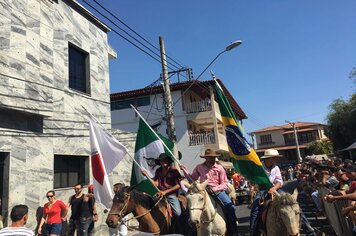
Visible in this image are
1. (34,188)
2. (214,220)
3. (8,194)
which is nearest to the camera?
(214,220)

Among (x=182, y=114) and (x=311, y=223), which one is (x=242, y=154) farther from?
(x=182, y=114)

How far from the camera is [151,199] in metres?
6.44

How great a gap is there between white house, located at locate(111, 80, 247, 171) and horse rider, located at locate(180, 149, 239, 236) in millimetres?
20909

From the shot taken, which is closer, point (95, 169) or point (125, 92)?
point (95, 169)

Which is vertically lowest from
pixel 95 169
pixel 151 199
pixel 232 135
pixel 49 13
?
pixel 151 199

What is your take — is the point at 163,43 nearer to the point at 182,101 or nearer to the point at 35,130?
the point at 35,130

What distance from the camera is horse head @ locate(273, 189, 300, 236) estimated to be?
4898 millimetres

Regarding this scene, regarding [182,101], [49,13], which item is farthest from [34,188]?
[182,101]

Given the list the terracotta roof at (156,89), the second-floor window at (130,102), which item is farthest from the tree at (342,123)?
the second-floor window at (130,102)

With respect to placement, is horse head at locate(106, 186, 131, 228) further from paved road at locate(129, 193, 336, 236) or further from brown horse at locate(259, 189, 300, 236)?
paved road at locate(129, 193, 336, 236)

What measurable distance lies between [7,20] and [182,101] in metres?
22.0

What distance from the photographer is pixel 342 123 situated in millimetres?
36438

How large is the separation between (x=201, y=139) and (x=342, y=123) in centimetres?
1790

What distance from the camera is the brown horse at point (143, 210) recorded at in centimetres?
598
